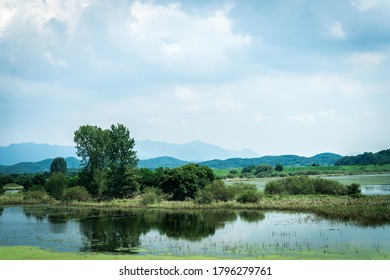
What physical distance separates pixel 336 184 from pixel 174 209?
1843 cm

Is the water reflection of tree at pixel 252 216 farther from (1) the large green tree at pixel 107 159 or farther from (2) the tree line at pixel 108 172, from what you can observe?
(1) the large green tree at pixel 107 159

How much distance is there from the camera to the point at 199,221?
28.1 metres

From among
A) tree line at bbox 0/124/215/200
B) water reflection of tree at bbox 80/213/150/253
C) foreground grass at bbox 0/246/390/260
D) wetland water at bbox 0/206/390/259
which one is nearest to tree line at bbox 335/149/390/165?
tree line at bbox 0/124/215/200

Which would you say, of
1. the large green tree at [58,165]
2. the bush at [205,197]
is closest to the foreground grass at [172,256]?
the bush at [205,197]

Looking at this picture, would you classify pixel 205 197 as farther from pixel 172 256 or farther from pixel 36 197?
pixel 36 197

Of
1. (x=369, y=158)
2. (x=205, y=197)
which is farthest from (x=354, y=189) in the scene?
(x=369, y=158)

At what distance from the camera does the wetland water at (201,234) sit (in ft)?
60.0

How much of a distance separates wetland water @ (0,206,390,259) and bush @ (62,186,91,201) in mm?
10925

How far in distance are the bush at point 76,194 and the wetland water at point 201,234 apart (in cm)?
1093

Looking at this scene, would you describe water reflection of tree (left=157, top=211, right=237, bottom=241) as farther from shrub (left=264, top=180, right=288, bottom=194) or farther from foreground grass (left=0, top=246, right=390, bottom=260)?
shrub (left=264, top=180, right=288, bottom=194)

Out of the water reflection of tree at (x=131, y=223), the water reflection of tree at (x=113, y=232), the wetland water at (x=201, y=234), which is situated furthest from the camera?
the water reflection of tree at (x=131, y=223)

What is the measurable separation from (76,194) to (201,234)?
2506cm

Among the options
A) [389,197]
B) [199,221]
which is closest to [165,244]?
[199,221]

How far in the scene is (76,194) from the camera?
4431 centimetres
